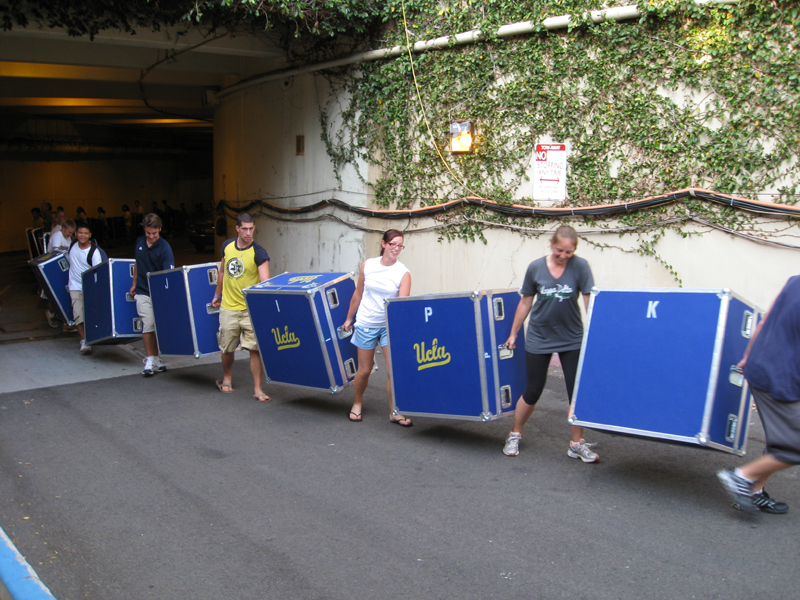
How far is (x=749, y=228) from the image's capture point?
6.88m

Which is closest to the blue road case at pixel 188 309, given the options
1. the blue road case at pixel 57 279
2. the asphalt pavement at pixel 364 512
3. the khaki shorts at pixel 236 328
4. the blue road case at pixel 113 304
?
the khaki shorts at pixel 236 328

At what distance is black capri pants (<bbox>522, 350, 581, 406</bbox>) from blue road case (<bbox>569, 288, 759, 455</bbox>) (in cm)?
30

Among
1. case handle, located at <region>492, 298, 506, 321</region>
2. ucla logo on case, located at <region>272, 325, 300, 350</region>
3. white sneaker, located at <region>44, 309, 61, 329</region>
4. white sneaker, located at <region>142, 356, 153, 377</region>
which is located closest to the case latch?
ucla logo on case, located at <region>272, 325, 300, 350</region>

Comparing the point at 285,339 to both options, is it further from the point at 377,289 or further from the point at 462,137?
the point at 462,137

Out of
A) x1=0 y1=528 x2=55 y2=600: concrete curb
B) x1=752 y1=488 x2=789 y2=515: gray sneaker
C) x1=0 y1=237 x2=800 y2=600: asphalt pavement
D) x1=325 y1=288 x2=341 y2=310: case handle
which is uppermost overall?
A: x1=325 y1=288 x2=341 y2=310: case handle

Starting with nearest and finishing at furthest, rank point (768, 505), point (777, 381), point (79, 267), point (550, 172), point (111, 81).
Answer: point (777, 381) < point (768, 505) < point (550, 172) < point (79, 267) < point (111, 81)

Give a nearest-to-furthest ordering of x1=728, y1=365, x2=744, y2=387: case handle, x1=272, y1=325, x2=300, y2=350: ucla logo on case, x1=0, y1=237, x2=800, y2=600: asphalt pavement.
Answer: x1=0, y1=237, x2=800, y2=600: asphalt pavement
x1=728, y1=365, x2=744, y2=387: case handle
x1=272, y1=325, x2=300, y2=350: ucla logo on case

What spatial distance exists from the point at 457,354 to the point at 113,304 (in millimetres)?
4531

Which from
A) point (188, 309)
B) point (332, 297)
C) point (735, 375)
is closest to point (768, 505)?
point (735, 375)

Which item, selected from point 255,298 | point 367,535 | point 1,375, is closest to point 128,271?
point 1,375

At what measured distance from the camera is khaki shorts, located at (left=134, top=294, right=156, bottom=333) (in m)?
7.80

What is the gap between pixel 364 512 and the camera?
441 centimetres

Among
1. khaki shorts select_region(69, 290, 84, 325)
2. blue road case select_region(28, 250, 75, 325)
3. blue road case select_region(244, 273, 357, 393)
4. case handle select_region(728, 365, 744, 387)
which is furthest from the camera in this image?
blue road case select_region(28, 250, 75, 325)

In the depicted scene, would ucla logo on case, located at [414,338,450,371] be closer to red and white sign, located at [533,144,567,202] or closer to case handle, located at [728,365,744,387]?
case handle, located at [728,365,744,387]
